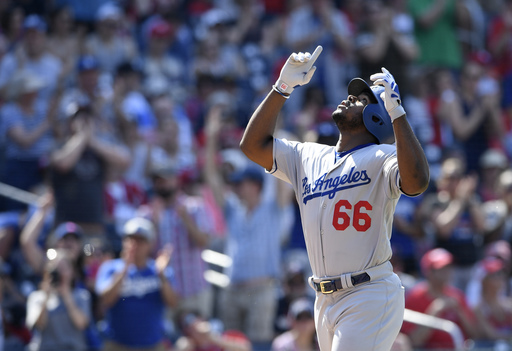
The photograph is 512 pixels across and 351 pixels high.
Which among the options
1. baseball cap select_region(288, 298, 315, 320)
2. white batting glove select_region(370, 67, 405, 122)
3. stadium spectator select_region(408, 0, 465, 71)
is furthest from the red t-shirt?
stadium spectator select_region(408, 0, 465, 71)

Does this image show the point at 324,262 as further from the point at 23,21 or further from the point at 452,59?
the point at 452,59

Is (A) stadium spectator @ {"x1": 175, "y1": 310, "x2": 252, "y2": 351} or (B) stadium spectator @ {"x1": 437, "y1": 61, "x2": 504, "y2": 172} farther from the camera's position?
(B) stadium spectator @ {"x1": 437, "y1": 61, "x2": 504, "y2": 172}

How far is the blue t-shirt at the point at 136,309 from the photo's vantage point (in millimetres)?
6840

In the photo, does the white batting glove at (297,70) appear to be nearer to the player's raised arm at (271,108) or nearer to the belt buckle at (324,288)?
the player's raised arm at (271,108)

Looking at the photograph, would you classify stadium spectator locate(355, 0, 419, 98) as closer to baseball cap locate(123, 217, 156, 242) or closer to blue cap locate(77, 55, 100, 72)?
blue cap locate(77, 55, 100, 72)

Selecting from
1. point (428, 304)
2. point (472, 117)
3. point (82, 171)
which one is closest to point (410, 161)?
point (428, 304)

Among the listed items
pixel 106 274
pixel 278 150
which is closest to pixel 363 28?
pixel 106 274

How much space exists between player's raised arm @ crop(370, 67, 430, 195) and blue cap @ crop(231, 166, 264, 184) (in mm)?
4110

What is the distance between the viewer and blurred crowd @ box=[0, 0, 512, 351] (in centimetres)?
715

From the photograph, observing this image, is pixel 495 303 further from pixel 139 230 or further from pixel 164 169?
pixel 139 230

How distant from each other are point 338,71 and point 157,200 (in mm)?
4134

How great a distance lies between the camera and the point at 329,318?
13.7ft

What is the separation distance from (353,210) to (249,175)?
3876 mm

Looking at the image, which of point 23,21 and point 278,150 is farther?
point 23,21
